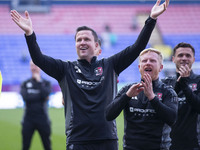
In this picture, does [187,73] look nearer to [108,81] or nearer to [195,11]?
[108,81]

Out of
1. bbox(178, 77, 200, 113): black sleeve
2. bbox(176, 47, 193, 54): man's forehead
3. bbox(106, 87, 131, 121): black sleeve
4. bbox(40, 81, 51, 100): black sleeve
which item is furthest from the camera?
bbox(40, 81, 51, 100): black sleeve

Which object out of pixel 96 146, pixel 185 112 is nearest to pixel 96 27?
pixel 185 112

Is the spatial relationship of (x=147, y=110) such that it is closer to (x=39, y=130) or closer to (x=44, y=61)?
(x=44, y=61)

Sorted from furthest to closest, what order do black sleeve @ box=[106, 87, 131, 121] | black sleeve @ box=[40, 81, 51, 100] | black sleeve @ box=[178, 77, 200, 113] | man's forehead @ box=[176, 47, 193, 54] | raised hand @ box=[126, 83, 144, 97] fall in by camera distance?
black sleeve @ box=[40, 81, 51, 100] → man's forehead @ box=[176, 47, 193, 54] → black sleeve @ box=[178, 77, 200, 113] → black sleeve @ box=[106, 87, 131, 121] → raised hand @ box=[126, 83, 144, 97]

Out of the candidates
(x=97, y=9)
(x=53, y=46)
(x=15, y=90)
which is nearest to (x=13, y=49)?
(x=53, y=46)

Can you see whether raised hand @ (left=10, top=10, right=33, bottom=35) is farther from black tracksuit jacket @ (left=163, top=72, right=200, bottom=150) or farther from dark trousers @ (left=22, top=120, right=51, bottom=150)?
dark trousers @ (left=22, top=120, right=51, bottom=150)

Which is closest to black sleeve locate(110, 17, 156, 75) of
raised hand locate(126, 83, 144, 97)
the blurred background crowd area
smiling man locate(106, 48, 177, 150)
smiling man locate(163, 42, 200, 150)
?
smiling man locate(106, 48, 177, 150)

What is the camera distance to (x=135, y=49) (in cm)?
364

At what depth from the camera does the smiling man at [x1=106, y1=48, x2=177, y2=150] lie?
3254mm

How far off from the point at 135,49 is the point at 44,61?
94cm

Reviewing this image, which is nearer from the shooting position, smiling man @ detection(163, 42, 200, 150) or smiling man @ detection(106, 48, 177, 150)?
smiling man @ detection(106, 48, 177, 150)

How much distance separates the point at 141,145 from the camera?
3332 millimetres

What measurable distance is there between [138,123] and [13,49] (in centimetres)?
2066

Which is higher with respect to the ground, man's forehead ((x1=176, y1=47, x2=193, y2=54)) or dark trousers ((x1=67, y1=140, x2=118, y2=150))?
man's forehead ((x1=176, y1=47, x2=193, y2=54))
